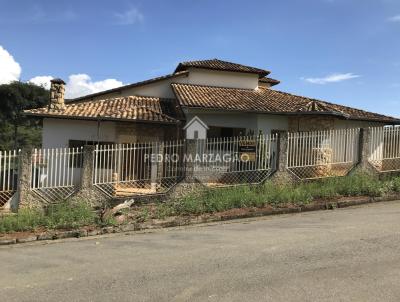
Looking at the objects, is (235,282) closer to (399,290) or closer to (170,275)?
(170,275)

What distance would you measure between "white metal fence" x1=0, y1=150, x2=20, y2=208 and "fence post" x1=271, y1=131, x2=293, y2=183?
22.3 feet

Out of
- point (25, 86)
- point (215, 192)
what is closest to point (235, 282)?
point (215, 192)

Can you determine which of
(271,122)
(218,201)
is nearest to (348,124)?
(271,122)

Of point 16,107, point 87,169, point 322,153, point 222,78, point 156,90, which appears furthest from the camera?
point 16,107

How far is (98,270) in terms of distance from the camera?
6020 millimetres

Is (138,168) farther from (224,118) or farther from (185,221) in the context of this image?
(224,118)

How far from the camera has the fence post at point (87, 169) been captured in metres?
11.2

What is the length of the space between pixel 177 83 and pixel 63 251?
13.7 meters

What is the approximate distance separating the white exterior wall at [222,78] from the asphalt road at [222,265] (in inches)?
502

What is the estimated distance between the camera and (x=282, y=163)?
12234 millimetres

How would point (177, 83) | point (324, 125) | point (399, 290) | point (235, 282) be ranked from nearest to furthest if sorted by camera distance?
1. point (399, 290)
2. point (235, 282)
3. point (324, 125)
4. point (177, 83)

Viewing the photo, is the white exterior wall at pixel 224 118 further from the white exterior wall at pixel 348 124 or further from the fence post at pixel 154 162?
the fence post at pixel 154 162

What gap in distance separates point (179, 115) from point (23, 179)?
7.83 meters

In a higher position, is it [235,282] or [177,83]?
[177,83]
